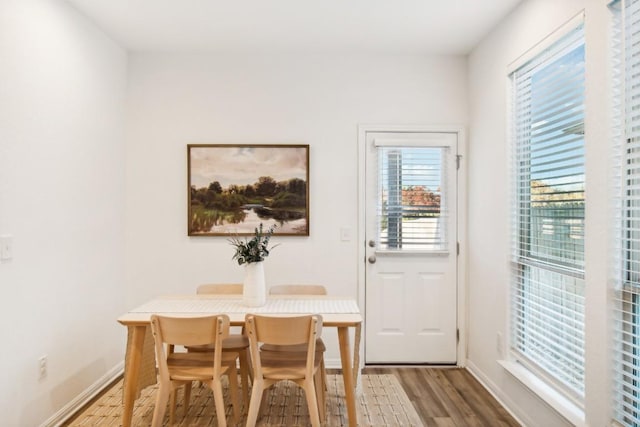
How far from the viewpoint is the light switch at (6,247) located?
2.19 m

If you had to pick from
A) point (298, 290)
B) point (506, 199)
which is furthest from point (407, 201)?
point (298, 290)

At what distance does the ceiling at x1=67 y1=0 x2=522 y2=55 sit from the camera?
2811 mm

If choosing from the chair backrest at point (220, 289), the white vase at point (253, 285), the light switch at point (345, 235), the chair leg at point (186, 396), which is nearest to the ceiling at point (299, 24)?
the light switch at point (345, 235)

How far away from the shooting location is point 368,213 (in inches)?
144

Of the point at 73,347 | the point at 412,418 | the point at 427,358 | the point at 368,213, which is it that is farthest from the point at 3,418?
the point at 427,358

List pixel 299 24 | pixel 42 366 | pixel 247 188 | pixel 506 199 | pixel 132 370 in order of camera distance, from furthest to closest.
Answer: pixel 247 188 → pixel 299 24 → pixel 506 199 → pixel 42 366 → pixel 132 370

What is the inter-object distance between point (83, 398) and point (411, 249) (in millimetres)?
2729

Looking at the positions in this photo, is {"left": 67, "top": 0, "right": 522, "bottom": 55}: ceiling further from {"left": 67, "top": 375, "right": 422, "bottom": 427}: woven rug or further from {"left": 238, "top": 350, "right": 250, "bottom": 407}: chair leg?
{"left": 67, "top": 375, "right": 422, "bottom": 427}: woven rug

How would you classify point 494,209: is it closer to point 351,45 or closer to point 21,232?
point 351,45

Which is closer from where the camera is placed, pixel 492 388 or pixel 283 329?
pixel 283 329

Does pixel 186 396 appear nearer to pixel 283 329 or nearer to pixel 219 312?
pixel 219 312

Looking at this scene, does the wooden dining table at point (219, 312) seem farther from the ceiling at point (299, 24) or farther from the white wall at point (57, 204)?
the ceiling at point (299, 24)

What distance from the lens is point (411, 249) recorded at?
3.66m

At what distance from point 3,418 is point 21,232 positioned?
0.98 metres
